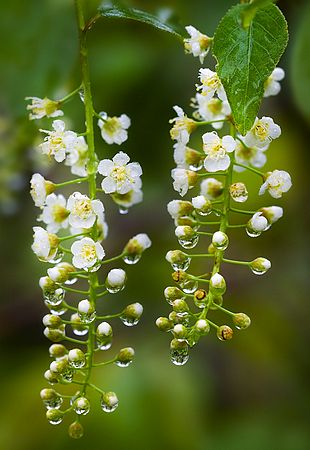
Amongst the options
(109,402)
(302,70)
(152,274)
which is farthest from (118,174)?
(152,274)

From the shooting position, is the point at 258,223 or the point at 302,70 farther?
the point at 302,70

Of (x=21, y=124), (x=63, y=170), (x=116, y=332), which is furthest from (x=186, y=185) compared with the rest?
(x=63, y=170)

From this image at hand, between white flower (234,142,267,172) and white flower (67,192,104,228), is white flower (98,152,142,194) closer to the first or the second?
white flower (67,192,104,228)

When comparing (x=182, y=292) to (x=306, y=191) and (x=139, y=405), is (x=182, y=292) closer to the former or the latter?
(x=139, y=405)

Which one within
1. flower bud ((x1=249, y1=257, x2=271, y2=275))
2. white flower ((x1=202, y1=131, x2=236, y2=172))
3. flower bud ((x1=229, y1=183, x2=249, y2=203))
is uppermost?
white flower ((x1=202, y1=131, x2=236, y2=172))

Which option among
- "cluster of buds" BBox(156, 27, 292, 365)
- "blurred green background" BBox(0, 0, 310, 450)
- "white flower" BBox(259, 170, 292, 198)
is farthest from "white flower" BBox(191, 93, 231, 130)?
"blurred green background" BBox(0, 0, 310, 450)

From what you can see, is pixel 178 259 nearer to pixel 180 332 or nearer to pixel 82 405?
pixel 180 332

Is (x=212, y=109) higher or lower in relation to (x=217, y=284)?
higher
